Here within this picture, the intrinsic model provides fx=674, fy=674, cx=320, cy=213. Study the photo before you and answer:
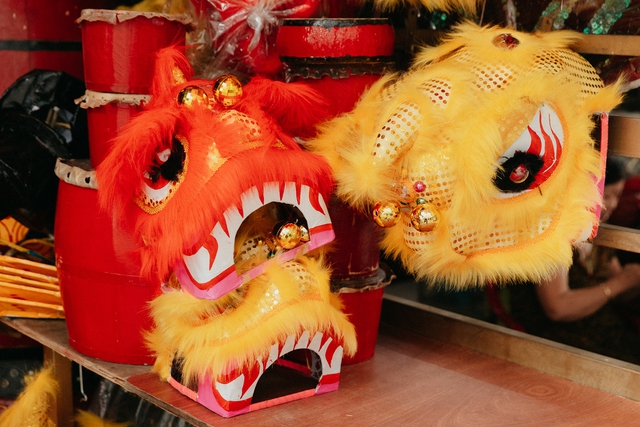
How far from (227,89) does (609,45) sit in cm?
67

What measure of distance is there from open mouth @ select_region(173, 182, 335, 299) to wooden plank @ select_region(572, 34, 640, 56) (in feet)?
1.81

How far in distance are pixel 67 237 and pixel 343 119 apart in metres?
0.59

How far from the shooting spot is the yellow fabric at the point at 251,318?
105 cm

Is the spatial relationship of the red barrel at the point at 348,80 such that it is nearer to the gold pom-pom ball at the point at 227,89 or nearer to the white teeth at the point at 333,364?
the white teeth at the point at 333,364

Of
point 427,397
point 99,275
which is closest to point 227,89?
point 99,275

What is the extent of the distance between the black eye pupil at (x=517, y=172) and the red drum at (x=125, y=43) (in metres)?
0.64

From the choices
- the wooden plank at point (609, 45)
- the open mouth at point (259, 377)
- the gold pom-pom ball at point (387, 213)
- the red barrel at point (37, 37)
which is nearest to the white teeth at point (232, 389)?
the open mouth at point (259, 377)

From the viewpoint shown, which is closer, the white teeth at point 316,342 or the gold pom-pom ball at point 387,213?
the gold pom-pom ball at point 387,213

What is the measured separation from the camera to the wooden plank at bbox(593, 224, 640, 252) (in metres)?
1.21

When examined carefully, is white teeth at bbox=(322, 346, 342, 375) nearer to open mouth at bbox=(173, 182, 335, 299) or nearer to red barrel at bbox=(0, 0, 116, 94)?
open mouth at bbox=(173, 182, 335, 299)

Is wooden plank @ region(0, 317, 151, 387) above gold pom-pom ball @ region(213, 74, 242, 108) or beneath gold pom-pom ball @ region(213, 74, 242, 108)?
beneath

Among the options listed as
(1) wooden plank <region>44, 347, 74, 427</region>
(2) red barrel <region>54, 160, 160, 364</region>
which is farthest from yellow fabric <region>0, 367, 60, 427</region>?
(2) red barrel <region>54, 160, 160, 364</region>

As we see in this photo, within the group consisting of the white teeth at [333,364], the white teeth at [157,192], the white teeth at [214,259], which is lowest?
the white teeth at [333,364]

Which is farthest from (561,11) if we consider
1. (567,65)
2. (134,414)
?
(134,414)
